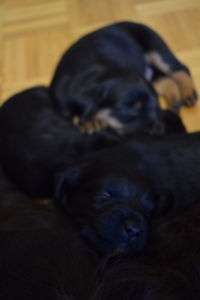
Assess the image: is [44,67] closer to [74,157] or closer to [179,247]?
[74,157]

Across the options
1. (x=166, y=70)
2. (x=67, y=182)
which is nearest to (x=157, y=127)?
(x=166, y=70)

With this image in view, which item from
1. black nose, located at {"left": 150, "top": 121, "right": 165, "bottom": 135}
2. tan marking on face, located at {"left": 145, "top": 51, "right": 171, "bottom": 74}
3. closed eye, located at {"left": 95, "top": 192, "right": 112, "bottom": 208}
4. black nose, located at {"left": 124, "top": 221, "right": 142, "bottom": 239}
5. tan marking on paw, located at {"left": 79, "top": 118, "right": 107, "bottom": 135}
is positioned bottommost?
black nose, located at {"left": 150, "top": 121, "right": 165, "bottom": 135}

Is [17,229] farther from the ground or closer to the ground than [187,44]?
farther from the ground

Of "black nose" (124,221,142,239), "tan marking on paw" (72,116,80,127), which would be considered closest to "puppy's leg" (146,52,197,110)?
"tan marking on paw" (72,116,80,127)

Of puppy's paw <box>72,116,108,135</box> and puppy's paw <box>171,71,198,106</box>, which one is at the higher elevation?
puppy's paw <box>171,71,198,106</box>

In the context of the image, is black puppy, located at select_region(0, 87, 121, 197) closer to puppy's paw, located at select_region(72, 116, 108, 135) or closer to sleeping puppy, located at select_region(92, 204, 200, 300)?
puppy's paw, located at select_region(72, 116, 108, 135)

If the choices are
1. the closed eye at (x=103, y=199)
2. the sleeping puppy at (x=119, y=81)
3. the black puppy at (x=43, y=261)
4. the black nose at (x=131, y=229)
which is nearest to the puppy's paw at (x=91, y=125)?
the sleeping puppy at (x=119, y=81)

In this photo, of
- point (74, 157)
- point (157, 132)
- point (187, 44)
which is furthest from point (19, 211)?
point (187, 44)
